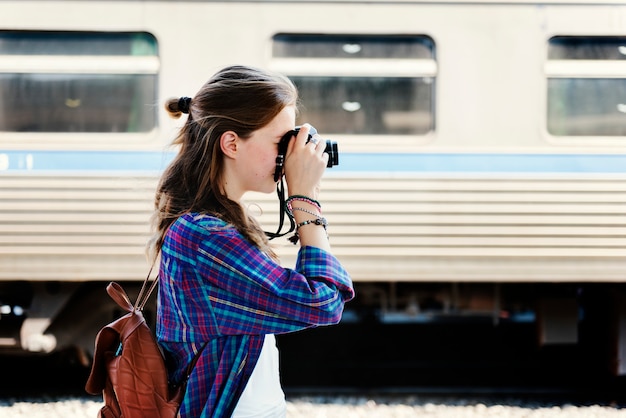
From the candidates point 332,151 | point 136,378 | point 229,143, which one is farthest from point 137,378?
point 332,151

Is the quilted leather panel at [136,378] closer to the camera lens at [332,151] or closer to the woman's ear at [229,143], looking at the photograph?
the woman's ear at [229,143]

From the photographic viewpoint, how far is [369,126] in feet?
14.5

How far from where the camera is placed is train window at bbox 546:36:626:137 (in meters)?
4.39

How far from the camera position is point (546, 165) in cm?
434

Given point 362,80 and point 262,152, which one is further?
point 362,80

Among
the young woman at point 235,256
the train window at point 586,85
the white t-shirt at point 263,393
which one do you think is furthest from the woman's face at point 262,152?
the train window at point 586,85

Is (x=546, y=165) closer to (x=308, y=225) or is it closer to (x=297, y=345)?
(x=297, y=345)

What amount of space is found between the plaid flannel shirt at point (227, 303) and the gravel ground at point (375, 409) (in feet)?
9.72

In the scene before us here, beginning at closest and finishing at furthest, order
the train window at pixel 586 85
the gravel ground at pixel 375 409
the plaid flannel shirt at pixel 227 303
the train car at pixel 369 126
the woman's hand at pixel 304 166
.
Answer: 1. the plaid flannel shirt at pixel 227 303
2. the woman's hand at pixel 304 166
3. the gravel ground at pixel 375 409
4. the train car at pixel 369 126
5. the train window at pixel 586 85

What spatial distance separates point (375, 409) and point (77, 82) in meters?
2.65

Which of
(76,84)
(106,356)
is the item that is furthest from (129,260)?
(106,356)

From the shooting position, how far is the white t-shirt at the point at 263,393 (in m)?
1.35

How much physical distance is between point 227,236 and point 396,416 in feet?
10.2

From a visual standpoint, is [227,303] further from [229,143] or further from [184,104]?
[184,104]
